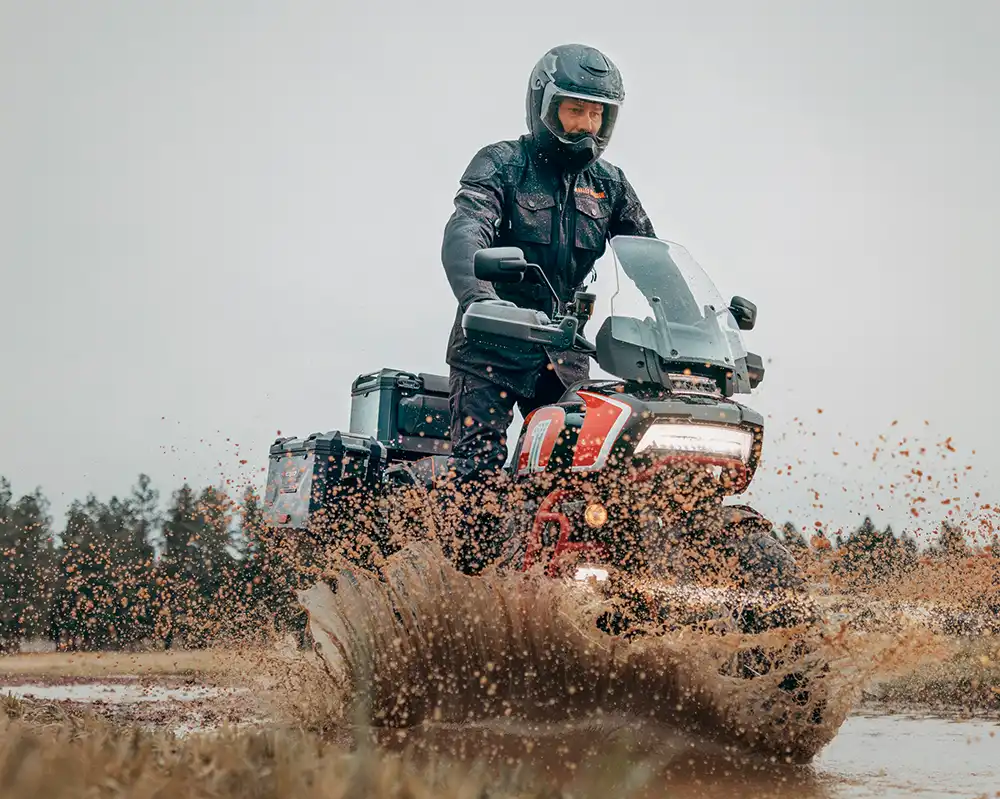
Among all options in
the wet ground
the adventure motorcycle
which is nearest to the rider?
the adventure motorcycle

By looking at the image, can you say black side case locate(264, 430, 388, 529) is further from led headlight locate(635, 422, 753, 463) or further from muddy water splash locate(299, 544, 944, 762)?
led headlight locate(635, 422, 753, 463)

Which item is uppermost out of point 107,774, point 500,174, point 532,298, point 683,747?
point 500,174

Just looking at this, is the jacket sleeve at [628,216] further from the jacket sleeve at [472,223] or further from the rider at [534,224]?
the jacket sleeve at [472,223]

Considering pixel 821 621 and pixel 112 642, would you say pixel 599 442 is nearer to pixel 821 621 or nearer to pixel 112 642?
pixel 821 621

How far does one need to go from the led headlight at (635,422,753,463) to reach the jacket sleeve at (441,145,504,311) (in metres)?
1.04

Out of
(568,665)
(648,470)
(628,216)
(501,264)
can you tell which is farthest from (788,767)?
(628,216)

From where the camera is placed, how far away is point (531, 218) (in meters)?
5.14

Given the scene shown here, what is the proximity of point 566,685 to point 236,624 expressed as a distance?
2.59 m

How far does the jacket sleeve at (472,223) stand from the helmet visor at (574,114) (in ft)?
1.05

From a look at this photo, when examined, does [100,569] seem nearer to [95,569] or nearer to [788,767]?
[95,569]

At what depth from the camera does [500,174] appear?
16.9 ft

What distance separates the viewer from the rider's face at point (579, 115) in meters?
4.98

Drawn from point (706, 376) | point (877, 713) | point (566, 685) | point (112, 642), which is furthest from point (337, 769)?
point (112, 642)

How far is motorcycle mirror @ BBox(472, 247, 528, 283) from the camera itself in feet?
13.1
